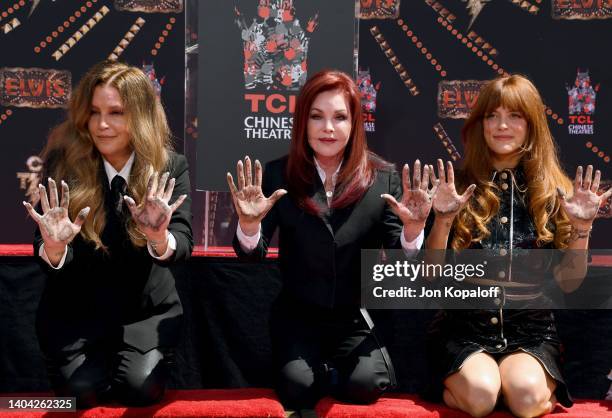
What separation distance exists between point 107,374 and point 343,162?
1273 millimetres

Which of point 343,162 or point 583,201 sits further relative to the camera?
point 343,162

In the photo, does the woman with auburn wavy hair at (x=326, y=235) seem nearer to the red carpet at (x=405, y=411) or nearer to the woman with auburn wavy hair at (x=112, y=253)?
the red carpet at (x=405, y=411)

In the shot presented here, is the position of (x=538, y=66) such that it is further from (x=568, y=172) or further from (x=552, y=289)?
(x=552, y=289)

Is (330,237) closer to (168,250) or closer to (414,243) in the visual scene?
(414,243)

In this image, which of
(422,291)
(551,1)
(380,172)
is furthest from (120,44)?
(551,1)

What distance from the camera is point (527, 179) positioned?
294cm

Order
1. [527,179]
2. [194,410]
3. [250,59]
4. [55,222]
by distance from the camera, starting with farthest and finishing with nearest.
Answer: [250,59] → [527,179] → [194,410] → [55,222]

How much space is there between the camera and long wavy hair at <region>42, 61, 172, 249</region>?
2.80 meters

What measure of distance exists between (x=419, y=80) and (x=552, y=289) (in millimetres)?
1341

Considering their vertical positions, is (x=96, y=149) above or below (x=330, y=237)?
above

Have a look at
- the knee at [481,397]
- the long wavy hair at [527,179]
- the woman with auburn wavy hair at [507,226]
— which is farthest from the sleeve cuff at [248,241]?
the knee at [481,397]

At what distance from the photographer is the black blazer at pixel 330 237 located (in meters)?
2.85

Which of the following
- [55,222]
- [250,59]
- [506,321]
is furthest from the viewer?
[250,59]

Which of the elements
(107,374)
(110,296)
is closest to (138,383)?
(107,374)
